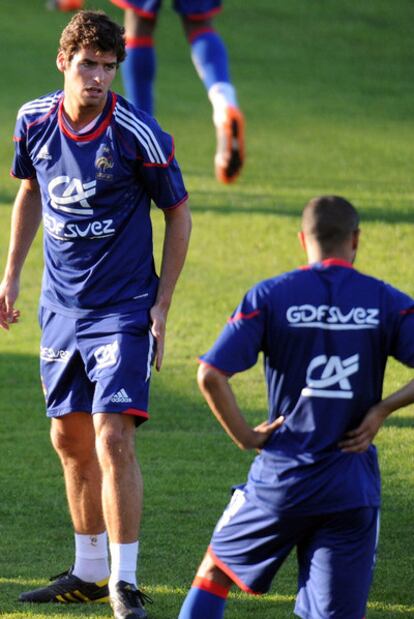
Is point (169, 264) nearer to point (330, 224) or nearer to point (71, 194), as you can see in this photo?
point (71, 194)

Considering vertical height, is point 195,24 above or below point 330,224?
above

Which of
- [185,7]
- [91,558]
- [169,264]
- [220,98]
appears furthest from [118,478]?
[185,7]

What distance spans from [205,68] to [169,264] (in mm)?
5667

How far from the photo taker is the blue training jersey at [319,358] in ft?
13.7

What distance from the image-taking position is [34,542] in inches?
246

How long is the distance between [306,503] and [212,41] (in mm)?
7086

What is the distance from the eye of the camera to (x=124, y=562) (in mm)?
5223

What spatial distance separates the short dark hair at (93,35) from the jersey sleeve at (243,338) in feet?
5.08

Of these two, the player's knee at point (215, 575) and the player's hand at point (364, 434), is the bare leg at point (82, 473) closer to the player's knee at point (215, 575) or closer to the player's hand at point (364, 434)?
the player's knee at point (215, 575)

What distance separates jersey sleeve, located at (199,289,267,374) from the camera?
4.19 m

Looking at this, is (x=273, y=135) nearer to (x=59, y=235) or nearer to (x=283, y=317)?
(x=59, y=235)

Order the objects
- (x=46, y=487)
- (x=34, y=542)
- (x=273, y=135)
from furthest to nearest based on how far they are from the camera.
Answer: (x=273, y=135) → (x=46, y=487) → (x=34, y=542)

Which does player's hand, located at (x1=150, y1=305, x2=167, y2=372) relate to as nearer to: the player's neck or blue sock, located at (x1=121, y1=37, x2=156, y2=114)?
the player's neck

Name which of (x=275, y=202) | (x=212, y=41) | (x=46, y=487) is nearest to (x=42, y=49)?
(x=275, y=202)
